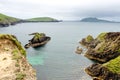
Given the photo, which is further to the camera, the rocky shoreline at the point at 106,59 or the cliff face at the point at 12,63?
the rocky shoreline at the point at 106,59

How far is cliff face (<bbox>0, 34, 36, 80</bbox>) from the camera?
37.2 meters

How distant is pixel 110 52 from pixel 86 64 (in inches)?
460

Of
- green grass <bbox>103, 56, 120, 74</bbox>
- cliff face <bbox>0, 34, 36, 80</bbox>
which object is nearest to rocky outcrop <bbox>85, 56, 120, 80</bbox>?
green grass <bbox>103, 56, 120, 74</bbox>

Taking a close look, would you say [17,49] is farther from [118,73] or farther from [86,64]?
[86,64]

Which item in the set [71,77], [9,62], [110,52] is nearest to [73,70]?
[71,77]

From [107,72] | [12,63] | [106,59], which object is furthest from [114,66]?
[12,63]

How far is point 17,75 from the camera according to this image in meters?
36.8

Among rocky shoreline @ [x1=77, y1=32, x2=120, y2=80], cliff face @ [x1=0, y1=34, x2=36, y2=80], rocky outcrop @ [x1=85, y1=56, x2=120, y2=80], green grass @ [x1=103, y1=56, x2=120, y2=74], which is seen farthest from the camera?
rocky shoreline @ [x1=77, y1=32, x2=120, y2=80]

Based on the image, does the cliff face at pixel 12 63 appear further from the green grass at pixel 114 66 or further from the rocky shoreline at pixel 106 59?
the green grass at pixel 114 66

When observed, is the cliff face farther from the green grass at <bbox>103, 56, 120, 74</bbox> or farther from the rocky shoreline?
the green grass at <bbox>103, 56, 120, 74</bbox>

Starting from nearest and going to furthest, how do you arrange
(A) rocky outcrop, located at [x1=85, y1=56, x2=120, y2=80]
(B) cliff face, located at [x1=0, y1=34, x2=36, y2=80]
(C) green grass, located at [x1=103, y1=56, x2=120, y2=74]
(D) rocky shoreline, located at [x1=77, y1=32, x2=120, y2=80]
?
(B) cliff face, located at [x1=0, y1=34, x2=36, y2=80]
(A) rocky outcrop, located at [x1=85, y1=56, x2=120, y2=80]
(C) green grass, located at [x1=103, y1=56, x2=120, y2=74]
(D) rocky shoreline, located at [x1=77, y1=32, x2=120, y2=80]

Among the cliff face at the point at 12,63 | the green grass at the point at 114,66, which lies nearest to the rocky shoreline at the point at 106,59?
the green grass at the point at 114,66

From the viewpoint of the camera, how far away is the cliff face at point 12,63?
3717cm

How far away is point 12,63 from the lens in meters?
42.9
